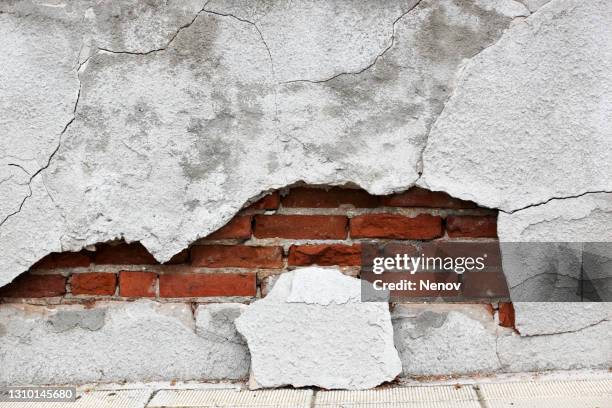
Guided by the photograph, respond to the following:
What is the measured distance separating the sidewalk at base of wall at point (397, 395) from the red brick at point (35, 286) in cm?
30

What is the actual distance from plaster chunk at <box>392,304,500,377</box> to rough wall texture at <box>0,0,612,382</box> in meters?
0.02

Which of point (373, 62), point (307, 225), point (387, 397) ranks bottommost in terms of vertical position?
point (387, 397)

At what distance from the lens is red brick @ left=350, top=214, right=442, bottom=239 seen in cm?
212

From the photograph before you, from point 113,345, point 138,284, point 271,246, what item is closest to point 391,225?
point 271,246

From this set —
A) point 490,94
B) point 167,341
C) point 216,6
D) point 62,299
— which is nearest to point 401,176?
Result: point 490,94

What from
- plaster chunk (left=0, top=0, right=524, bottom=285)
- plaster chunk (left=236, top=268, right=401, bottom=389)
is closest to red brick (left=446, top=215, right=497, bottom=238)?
plaster chunk (left=0, top=0, right=524, bottom=285)

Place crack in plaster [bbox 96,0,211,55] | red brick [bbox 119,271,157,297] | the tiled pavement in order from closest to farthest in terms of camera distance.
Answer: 1. the tiled pavement
2. crack in plaster [bbox 96,0,211,55]
3. red brick [bbox 119,271,157,297]

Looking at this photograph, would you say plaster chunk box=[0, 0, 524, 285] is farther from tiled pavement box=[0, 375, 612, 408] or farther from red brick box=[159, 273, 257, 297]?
tiled pavement box=[0, 375, 612, 408]

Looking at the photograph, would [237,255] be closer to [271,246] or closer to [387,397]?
[271,246]

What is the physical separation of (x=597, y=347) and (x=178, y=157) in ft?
4.35

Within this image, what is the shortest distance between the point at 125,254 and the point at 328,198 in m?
0.63

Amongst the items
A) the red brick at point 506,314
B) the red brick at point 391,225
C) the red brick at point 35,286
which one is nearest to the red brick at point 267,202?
the red brick at point 391,225

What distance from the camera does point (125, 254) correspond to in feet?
7.10

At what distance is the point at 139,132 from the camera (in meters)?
2.07
